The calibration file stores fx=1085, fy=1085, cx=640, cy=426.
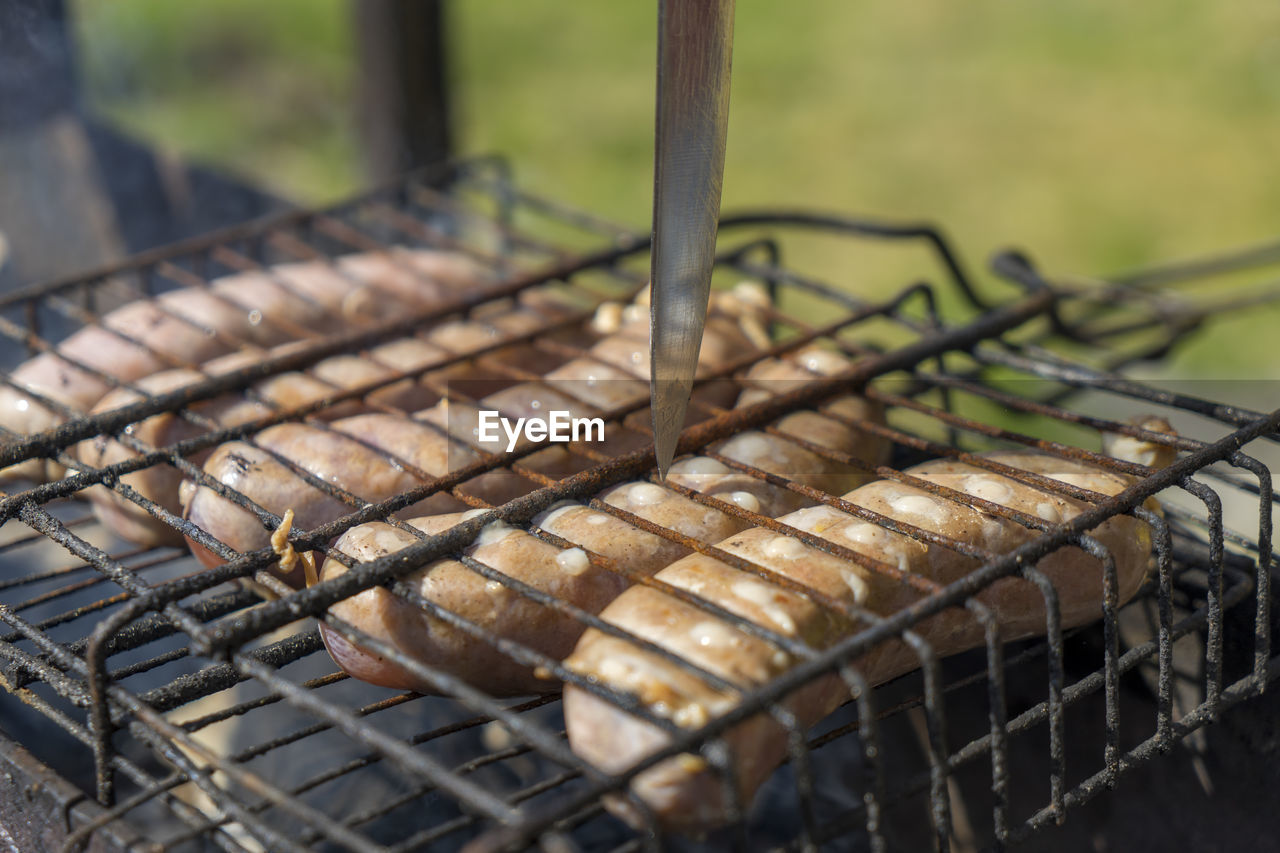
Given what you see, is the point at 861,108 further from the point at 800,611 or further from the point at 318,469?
the point at 800,611

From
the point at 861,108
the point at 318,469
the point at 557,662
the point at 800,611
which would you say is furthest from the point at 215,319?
the point at 861,108

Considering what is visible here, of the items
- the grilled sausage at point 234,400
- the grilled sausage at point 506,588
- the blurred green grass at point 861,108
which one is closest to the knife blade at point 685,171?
the grilled sausage at point 506,588

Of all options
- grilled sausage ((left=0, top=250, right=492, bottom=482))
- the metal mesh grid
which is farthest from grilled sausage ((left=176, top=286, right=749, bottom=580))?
grilled sausage ((left=0, top=250, right=492, bottom=482))

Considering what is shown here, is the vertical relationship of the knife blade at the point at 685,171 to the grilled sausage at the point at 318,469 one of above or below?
above

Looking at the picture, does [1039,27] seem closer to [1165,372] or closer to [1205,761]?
[1165,372]

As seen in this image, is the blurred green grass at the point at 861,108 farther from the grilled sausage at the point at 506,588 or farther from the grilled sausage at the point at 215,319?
the grilled sausage at the point at 506,588
